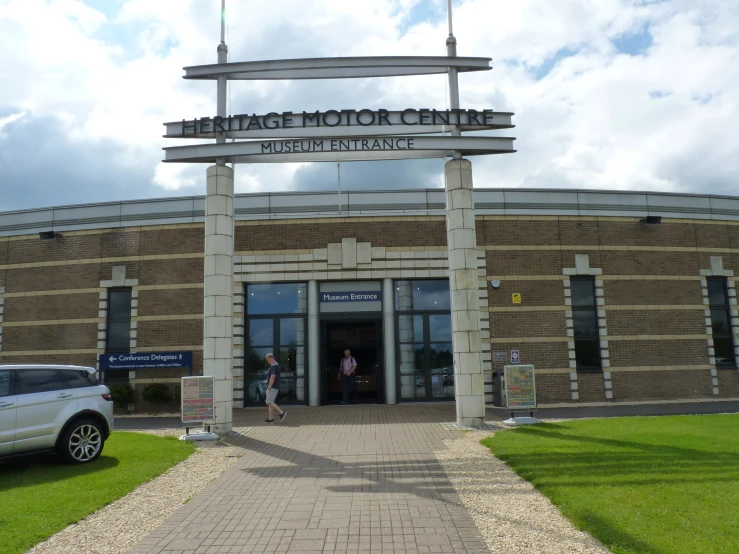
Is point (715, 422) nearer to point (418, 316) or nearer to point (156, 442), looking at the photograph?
point (418, 316)

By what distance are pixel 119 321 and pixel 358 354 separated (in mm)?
7010

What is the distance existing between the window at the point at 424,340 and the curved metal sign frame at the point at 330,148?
5362 millimetres

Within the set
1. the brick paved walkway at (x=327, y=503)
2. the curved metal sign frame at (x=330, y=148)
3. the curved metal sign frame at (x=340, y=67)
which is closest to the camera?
the brick paved walkway at (x=327, y=503)

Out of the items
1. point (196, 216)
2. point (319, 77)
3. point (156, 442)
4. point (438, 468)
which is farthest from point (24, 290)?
point (438, 468)

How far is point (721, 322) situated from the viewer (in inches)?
742

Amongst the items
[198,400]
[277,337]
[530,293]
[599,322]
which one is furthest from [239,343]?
[599,322]

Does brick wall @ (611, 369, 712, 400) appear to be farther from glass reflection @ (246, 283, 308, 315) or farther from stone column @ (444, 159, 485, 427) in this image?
glass reflection @ (246, 283, 308, 315)

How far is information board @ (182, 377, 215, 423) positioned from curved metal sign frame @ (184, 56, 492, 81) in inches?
252

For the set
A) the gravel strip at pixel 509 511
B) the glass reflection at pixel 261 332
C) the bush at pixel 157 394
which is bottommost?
the gravel strip at pixel 509 511

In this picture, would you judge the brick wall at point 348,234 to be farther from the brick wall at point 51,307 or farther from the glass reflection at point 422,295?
the brick wall at point 51,307

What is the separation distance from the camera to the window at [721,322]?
61.2 ft

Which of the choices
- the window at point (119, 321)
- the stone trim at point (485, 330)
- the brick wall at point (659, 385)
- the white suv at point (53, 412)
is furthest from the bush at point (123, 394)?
the brick wall at point (659, 385)

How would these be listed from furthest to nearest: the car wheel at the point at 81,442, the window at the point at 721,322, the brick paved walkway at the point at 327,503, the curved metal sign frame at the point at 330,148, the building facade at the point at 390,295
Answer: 1. the window at the point at 721,322
2. the building facade at the point at 390,295
3. the curved metal sign frame at the point at 330,148
4. the car wheel at the point at 81,442
5. the brick paved walkway at the point at 327,503

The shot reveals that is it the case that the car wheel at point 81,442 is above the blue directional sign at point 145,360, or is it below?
below
